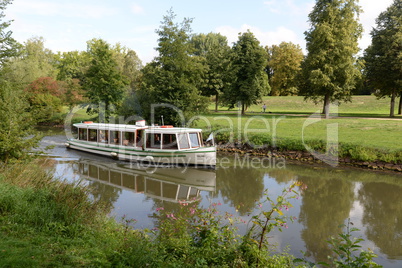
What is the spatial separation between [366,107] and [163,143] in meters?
34.3

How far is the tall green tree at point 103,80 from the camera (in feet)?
95.7

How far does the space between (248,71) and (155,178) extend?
2317 centimetres

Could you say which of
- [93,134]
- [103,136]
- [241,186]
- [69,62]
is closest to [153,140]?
[103,136]

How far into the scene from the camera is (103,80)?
2872cm

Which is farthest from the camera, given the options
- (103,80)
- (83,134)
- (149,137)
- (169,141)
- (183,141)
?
(103,80)

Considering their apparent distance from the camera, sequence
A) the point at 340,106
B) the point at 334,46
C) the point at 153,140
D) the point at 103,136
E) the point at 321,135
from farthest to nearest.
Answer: the point at 340,106 < the point at 334,46 < the point at 321,135 < the point at 103,136 < the point at 153,140

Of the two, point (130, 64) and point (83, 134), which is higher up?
point (130, 64)

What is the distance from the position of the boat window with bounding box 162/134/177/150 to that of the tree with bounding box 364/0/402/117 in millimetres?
24827

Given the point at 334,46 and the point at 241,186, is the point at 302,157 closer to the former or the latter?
the point at 241,186

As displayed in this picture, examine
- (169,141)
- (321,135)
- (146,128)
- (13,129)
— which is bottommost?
(169,141)

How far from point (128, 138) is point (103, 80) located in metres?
10.5

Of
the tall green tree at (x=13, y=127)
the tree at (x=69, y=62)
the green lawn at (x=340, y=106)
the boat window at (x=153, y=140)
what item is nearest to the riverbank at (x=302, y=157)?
the boat window at (x=153, y=140)

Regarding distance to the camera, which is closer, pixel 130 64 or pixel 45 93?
pixel 45 93

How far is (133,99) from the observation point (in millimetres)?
29766
